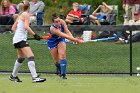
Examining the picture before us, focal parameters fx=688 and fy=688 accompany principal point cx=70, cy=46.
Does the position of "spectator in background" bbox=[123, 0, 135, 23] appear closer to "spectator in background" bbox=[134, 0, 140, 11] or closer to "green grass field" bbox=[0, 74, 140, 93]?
"spectator in background" bbox=[134, 0, 140, 11]

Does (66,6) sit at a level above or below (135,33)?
below

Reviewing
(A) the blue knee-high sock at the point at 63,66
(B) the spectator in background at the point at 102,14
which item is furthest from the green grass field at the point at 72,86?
(B) the spectator in background at the point at 102,14

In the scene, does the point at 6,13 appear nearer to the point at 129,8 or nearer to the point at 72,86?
the point at 129,8

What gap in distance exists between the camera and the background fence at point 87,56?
67.1 ft

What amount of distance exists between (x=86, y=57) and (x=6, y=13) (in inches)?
186

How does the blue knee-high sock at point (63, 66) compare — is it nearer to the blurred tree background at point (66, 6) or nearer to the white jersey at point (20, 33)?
the white jersey at point (20, 33)

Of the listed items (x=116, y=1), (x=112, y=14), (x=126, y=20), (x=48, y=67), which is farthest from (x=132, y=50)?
(x=116, y=1)

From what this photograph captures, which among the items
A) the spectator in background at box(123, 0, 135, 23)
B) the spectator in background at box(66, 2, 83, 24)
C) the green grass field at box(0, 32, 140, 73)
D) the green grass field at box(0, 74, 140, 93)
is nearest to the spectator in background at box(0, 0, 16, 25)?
the spectator in background at box(66, 2, 83, 24)

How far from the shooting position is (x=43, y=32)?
20203mm

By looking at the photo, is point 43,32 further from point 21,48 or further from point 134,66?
point 21,48

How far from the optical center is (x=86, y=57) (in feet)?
70.9

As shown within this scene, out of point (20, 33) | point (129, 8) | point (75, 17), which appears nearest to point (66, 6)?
point (75, 17)

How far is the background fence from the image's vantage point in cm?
2044

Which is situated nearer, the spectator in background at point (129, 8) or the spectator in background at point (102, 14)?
the spectator in background at point (129, 8)
